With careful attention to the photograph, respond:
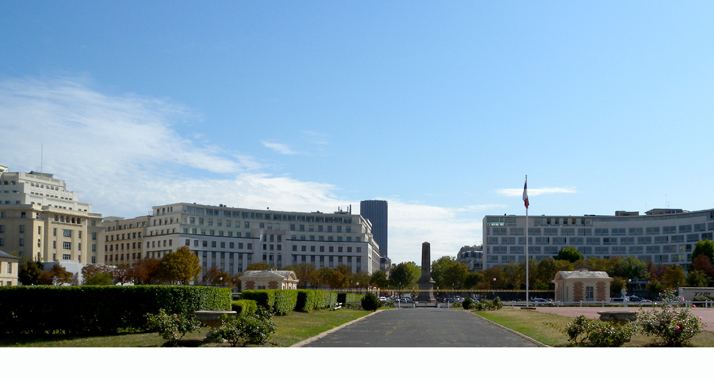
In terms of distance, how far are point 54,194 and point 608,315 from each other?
145 metres

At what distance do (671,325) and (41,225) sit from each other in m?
122

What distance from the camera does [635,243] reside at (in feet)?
533

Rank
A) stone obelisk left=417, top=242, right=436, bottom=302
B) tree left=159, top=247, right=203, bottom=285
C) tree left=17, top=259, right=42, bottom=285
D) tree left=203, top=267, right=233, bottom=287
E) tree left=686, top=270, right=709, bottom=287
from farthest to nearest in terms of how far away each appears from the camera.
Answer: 1. tree left=203, top=267, right=233, bottom=287
2. tree left=159, top=247, right=203, bottom=285
3. tree left=686, top=270, right=709, bottom=287
4. tree left=17, top=259, right=42, bottom=285
5. stone obelisk left=417, top=242, right=436, bottom=302

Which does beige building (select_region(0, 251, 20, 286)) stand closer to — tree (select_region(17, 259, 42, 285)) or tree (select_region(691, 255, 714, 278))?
tree (select_region(17, 259, 42, 285))

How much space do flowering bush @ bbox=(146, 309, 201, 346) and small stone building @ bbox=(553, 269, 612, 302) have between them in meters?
59.6

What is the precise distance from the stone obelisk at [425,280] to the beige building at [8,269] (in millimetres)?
53696

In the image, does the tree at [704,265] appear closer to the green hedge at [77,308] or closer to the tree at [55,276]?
the tree at [55,276]

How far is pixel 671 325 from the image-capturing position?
1941cm

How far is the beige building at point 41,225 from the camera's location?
118375mm

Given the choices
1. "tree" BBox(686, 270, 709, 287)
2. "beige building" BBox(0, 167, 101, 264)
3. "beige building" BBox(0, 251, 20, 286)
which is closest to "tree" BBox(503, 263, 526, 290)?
"tree" BBox(686, 270, 709, 287)

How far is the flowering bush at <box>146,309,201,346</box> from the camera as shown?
19766 millimetres
